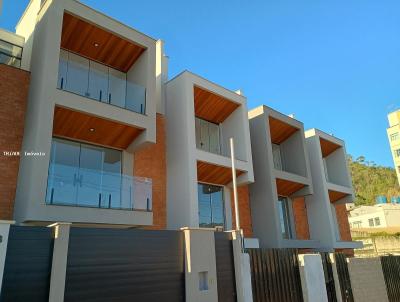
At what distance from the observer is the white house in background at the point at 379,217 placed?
2073 inches

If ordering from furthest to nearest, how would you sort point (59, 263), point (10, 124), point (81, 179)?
point (10, 124) → point (81, 179) → point (59, 263)

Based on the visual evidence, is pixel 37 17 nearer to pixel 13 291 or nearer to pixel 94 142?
pixel 94 142

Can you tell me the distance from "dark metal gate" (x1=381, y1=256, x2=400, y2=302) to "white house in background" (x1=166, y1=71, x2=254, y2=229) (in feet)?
22.5

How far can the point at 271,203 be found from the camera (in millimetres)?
17172

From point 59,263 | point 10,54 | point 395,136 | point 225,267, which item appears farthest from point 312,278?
point 395,136

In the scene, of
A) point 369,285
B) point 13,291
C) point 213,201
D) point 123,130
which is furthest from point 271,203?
point 13,291

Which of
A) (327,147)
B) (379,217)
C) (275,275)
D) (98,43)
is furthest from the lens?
(379,217)

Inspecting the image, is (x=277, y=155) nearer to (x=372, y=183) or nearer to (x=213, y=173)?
(x=213, y=173)

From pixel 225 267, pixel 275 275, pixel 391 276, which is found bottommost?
pixel 391 276

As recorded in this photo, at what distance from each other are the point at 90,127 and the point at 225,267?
659cm

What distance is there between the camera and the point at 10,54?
13.2 metres

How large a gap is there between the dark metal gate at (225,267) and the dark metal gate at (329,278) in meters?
4.19

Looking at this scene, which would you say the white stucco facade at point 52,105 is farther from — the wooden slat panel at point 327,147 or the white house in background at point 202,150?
the wooden slat panel at point 327,147

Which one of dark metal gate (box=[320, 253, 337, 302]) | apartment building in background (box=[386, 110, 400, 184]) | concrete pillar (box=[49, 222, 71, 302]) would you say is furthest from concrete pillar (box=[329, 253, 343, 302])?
apartment building in background (box=[386, 110, 400, 184])
